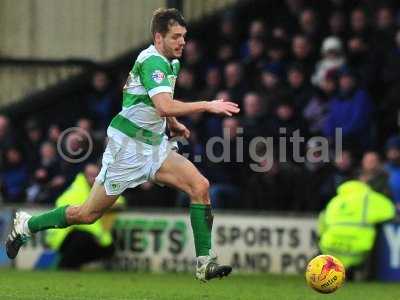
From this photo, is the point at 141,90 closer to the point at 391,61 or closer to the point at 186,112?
the point at 186,112

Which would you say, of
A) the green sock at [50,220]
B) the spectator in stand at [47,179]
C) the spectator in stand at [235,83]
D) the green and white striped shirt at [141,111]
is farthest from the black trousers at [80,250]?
the green and white striped shirt at [141,111]

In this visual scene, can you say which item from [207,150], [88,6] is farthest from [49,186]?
[88,6]

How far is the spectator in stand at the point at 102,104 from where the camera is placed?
17.5m

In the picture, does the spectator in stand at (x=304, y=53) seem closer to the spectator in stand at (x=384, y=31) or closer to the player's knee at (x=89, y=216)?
the spectator in stand at (x=384, y=31)

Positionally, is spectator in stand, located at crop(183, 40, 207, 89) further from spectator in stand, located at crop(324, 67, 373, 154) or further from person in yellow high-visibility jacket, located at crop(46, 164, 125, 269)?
spectator in stand, located at crop(324, 67, 373, 154)

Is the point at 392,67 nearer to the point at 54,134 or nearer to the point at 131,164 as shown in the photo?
the point at 54,134

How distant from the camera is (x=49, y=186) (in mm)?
16375

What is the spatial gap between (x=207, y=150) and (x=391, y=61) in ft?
8.26

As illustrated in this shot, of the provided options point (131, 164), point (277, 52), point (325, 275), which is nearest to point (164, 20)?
point (131, 164)

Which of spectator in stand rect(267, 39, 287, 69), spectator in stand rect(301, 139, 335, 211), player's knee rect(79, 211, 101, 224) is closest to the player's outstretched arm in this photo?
player's knee rect(79, 211, 101, 224)

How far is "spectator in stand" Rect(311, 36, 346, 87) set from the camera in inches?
602

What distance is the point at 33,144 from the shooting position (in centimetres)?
1795

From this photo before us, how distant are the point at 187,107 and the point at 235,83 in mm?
6388

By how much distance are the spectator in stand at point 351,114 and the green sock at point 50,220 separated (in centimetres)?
528
